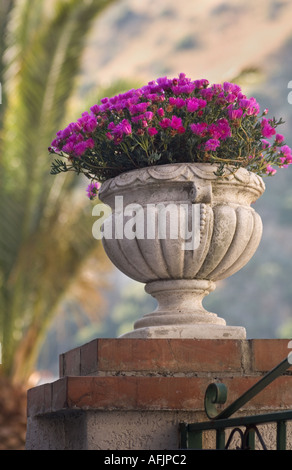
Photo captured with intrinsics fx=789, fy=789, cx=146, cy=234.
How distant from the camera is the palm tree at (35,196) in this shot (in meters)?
9.08

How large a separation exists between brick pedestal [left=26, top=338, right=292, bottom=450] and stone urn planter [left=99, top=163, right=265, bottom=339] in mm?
171

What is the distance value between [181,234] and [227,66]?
8058 cm

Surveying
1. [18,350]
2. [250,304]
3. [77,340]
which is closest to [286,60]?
[250,304]

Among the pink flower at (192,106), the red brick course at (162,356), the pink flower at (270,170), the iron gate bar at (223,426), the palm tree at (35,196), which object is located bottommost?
the iron gate bar at (223,426)

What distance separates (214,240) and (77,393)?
97 centimetres

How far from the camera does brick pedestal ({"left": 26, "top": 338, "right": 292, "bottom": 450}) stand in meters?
2.96

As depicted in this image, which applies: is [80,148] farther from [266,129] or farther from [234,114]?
[266,129]

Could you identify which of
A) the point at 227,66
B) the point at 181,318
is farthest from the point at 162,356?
the point at 227,66

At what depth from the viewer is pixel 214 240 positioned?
137 inches

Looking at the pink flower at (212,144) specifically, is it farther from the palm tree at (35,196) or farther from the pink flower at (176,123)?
the palm tree at (35,196)

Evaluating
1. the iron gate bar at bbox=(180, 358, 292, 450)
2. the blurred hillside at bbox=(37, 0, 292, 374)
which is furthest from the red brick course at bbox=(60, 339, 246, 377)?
the blurred hillside at bbox=(37, 0, 292, 374)

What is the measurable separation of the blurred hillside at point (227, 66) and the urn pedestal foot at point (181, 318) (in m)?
49.7

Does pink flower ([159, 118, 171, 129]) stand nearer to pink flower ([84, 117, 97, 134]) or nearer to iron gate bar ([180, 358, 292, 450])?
pink flower ([84, 117, 97, 134])

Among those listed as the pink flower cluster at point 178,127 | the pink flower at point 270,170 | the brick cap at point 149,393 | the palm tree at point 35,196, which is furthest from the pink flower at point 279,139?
the palm tree at point 35,196
